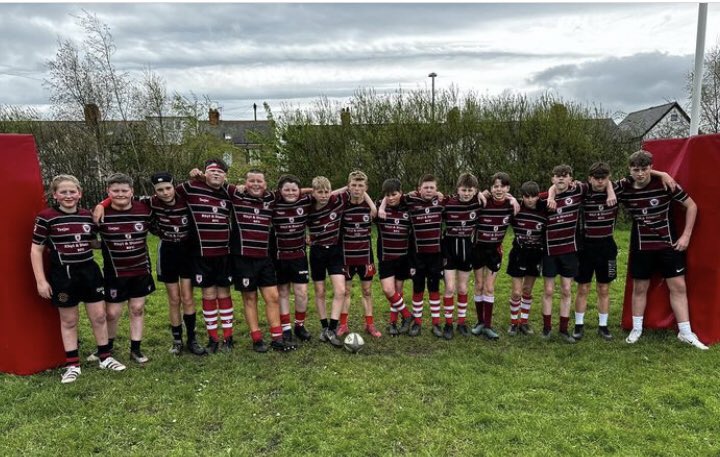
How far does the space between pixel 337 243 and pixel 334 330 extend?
1.14m

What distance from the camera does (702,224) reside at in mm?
5613

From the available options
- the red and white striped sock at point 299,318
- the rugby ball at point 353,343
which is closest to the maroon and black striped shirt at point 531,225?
the rugby ball at point 353,343

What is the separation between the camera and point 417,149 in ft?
51.0

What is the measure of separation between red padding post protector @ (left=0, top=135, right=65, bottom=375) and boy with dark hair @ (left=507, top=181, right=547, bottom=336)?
18.4ft

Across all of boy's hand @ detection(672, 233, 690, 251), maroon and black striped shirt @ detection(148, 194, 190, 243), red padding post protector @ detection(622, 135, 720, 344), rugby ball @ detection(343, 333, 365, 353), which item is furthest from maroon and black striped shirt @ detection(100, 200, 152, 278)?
red padding post protector @ detection(622, 135, 720, 344)

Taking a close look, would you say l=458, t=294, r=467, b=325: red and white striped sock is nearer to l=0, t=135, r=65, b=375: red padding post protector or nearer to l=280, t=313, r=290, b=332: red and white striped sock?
l=280, t=313, r=290, b=332: red and white striped sock

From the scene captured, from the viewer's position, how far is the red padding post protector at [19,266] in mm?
4867

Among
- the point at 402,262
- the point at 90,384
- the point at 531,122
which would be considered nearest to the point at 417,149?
the point at 531,122

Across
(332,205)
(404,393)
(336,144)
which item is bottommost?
(404,393)

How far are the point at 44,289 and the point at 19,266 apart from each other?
53cm

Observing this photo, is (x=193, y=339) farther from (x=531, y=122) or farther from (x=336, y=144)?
(x=531, y=122)

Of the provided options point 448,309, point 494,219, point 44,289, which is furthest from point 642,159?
point 44,289

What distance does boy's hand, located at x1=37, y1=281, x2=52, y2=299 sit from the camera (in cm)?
470

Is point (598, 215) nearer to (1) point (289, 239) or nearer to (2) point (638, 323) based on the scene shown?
(2) point (638, 323)
